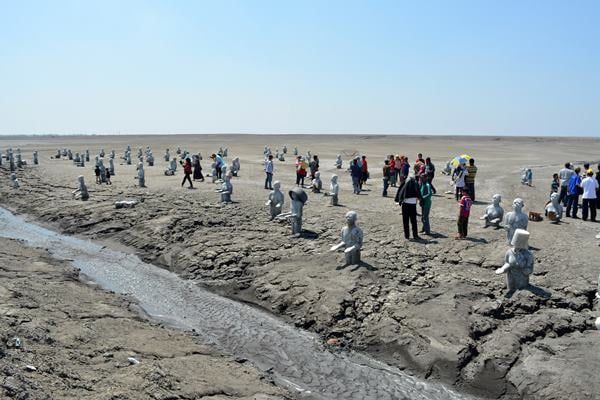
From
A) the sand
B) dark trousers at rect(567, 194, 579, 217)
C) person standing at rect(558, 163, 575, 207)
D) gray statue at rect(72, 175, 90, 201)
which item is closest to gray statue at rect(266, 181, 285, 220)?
the sand

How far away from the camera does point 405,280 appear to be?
1134 centimetres

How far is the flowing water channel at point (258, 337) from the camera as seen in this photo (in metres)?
8.38

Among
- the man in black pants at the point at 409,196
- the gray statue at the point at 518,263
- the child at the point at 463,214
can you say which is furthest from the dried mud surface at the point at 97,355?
the child at the point at 463,214

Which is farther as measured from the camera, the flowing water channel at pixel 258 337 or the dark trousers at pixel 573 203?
the dark trousers at pixel 573 203

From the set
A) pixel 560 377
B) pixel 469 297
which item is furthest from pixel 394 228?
pixel 560 377

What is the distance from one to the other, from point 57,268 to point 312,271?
6.77m

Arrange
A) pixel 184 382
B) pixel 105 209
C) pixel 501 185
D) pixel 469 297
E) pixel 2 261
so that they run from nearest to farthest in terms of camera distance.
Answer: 1. pixel 184 382
2. pixel 469 297
3. pixel 2 261
4. pixel 105 209
5. pixel 501 185

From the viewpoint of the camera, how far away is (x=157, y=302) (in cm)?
1221

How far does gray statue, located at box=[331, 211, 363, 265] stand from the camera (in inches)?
467

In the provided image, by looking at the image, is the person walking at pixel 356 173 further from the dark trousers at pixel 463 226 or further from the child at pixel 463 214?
the dark trousers at pixel 463 226

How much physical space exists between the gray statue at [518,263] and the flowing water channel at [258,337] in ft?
9.15

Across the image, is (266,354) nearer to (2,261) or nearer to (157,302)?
(157,302)

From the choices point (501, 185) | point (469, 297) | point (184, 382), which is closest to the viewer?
point (184, 382)

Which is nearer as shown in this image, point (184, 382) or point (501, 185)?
point (184, 382)
